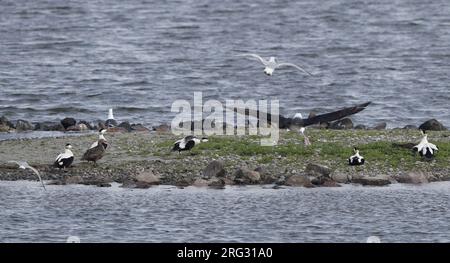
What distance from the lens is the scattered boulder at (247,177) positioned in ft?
106

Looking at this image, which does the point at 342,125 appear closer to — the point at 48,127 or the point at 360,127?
the point at 360,127

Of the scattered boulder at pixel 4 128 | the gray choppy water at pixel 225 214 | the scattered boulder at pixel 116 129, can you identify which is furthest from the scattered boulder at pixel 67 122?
the gray choppy water at pixel 225 214

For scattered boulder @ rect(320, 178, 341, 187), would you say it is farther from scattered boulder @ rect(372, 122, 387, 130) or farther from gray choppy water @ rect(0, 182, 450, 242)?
scattered boulder @ rect(372, 122, 387, 130)

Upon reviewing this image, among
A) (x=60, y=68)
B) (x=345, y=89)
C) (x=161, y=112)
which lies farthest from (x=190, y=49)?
(x=161, y=112)

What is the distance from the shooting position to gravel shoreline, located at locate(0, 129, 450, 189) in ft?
107

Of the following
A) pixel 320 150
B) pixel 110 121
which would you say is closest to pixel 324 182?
pixel 320 150

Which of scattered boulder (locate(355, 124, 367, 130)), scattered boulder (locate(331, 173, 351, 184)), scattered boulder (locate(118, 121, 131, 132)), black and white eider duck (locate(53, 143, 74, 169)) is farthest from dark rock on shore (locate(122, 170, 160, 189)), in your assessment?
scattered boulder (locate(355, 124, 367, 130))

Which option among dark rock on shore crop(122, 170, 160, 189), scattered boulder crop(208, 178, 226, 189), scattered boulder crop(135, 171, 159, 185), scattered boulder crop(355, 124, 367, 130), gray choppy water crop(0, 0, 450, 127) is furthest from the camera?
gray choppy water crop(0, 0, 450, 127)

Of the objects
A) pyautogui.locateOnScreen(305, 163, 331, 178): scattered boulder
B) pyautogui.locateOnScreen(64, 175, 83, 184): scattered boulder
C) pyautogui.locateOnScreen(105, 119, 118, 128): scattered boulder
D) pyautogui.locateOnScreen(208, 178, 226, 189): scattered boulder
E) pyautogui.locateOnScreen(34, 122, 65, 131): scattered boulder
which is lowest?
pyautogui.locateOnScreen(208, 178, 226, 189): scattered boulder

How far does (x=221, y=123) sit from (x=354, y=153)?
25.7 ft

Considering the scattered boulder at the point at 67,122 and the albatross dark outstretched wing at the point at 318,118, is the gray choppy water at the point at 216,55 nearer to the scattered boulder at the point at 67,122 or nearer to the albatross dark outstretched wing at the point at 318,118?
the scattered boulder at the point at 67,122

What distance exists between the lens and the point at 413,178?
3253cm

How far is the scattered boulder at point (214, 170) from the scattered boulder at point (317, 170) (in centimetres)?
212

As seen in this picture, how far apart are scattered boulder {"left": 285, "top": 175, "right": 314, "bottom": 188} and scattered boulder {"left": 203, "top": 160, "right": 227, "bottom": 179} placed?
5.64ft
